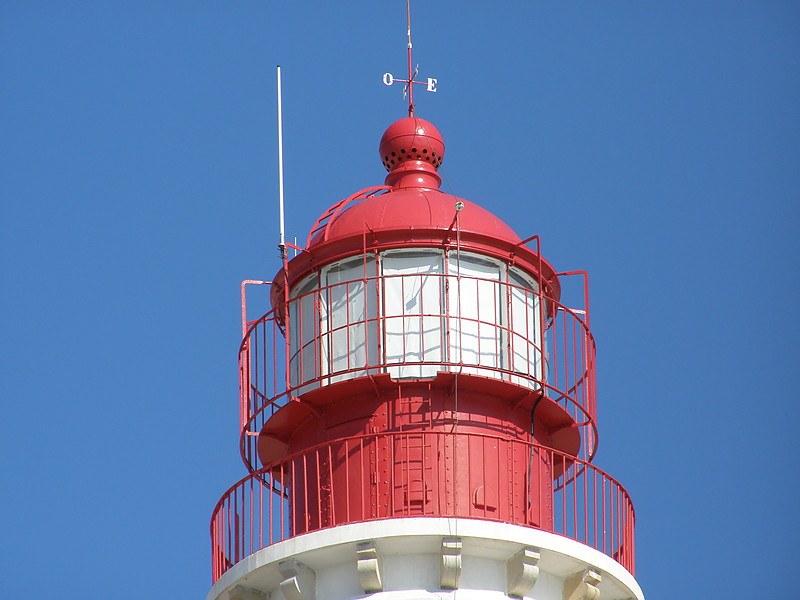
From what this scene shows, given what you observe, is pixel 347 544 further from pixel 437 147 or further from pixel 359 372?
pixel 437 147

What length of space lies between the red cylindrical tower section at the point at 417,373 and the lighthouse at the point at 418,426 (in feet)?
0.07

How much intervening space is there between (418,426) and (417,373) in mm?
581

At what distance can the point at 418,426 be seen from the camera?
82.6ft

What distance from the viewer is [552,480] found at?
25641 mm

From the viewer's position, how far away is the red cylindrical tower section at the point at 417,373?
2489 centimetres

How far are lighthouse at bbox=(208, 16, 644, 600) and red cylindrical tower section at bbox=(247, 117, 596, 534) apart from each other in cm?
2

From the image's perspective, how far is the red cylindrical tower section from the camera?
2489 centimetres

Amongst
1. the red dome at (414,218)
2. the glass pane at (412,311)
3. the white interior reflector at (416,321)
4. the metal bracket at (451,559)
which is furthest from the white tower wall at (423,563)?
the red dome at (414,218)

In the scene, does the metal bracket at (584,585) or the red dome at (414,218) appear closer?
the metal bracket at (584,585)

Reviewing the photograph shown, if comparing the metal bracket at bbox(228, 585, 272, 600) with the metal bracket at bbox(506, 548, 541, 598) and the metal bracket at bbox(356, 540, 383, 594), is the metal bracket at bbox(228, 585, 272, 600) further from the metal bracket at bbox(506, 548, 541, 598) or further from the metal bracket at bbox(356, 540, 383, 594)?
the metal bracket at bbox(506, 548, 541, 598)

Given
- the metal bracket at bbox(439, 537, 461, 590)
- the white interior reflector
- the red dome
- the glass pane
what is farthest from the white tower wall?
the red dome

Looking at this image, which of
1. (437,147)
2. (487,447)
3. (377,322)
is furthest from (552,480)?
(437,147)

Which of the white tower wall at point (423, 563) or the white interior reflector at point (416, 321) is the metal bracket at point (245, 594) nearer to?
the white tower wall at point (423, 563)

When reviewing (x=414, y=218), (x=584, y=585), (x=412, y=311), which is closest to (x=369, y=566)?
(x=584, y=585)
